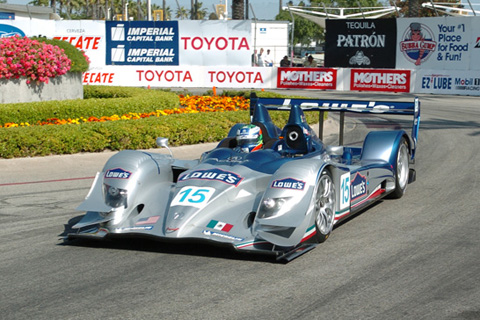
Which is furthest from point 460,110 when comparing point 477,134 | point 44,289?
point 44,289

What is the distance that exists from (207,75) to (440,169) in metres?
21.0

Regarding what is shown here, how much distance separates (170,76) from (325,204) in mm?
25678

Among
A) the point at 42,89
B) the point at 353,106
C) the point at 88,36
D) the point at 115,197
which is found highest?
the point at 88,36

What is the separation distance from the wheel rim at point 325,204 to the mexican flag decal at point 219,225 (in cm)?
95

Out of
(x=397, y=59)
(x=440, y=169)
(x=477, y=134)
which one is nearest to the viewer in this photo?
(x=440, y=169)

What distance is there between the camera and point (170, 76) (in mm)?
32375

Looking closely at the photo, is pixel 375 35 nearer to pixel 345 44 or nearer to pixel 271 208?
pixel 345 44

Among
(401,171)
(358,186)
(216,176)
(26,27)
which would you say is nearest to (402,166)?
(401,171)

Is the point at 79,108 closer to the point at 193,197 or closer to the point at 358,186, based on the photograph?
the point at 358,186

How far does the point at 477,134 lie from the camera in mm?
16578

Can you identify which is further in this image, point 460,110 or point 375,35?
point 375,35

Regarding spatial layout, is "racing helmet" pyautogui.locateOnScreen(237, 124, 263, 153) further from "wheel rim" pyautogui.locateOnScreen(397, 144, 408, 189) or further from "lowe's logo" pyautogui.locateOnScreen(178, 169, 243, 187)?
"wheel rim" pyautogui.locateOnScreen(397, 144, 408, 189)

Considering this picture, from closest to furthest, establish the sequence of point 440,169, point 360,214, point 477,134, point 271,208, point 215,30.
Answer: point 271,208
point 360,214
point 440,169
point 477,134
point 215,30

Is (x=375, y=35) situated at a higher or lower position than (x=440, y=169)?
higher
